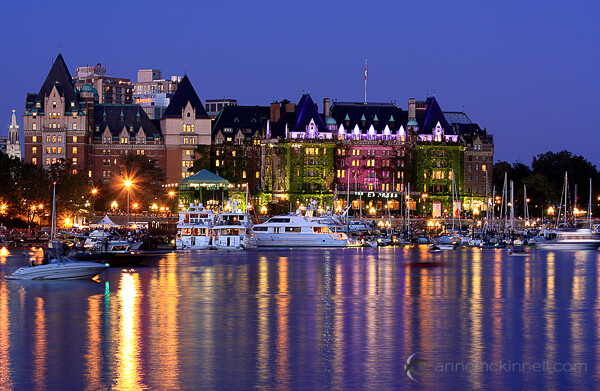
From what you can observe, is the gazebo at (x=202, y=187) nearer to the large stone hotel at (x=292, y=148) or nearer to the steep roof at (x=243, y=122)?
the large stone hotel at (x=292, y=148)

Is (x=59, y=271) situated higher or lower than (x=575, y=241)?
lower

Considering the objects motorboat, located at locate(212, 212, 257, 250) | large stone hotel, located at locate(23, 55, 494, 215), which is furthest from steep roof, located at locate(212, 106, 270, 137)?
motorboat, located at locate(212, 212, 257, 250)

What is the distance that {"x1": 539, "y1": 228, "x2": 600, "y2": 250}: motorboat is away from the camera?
422 ft

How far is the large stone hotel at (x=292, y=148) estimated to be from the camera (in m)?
185

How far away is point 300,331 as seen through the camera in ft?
144

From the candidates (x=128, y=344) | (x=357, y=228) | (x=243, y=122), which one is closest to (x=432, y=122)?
(x=243, y=122)

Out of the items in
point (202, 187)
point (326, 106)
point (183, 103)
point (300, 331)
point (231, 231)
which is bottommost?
point (300, 331)

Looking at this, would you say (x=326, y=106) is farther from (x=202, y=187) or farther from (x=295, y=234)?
(x=295, y=234)

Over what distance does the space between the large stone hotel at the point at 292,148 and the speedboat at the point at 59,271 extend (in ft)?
375

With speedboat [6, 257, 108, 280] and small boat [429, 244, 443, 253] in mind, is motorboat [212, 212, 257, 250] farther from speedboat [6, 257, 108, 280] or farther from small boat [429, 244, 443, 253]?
speedboat [6, 257, 108, 280]

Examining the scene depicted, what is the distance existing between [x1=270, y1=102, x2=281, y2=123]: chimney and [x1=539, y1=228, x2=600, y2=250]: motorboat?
7592cm

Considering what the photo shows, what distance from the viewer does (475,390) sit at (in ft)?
106

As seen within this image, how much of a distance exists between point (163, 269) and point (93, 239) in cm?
2729

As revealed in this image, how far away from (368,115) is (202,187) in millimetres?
42808
